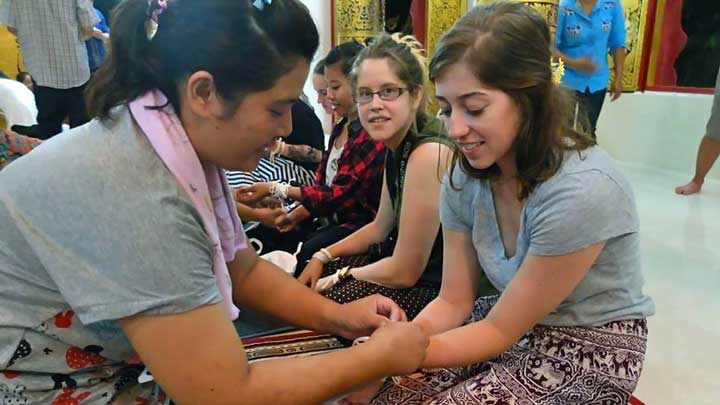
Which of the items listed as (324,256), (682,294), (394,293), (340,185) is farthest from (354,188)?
(682,294)

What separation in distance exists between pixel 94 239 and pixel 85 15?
3.25m

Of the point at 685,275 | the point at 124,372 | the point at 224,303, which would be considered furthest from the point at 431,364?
the point at 685,275

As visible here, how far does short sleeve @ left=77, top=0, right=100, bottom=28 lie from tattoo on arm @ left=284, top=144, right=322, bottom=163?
1.69 m

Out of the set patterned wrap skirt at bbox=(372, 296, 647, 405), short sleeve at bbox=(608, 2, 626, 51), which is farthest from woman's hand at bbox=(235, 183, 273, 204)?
short sleeve at bbox=(608, 2, 626, 51)

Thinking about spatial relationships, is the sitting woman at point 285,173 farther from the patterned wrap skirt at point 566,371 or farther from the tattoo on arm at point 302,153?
the patterned wrap skirt at point 566,371

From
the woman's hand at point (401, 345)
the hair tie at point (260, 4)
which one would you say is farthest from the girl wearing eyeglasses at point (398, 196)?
the hair tie at point (260, 4)

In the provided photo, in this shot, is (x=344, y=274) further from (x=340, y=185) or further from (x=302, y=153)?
(x=302, y=153)

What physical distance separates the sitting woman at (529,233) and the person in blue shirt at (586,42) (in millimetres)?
2436

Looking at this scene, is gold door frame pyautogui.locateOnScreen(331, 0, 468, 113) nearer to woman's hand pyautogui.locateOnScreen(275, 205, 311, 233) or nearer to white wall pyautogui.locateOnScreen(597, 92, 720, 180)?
white wall pyautogui.locateOnScreen(597, 92, 720, 180)

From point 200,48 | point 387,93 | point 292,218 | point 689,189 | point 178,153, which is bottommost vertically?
point 689,189

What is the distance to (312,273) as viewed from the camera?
1821 millimetres

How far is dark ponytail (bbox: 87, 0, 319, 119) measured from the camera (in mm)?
784

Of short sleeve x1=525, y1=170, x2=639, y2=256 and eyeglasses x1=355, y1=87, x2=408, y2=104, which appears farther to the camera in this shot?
eyeglasses x1=355, y1=87, x2=408, y2=104

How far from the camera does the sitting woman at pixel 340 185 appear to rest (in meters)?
2.01
